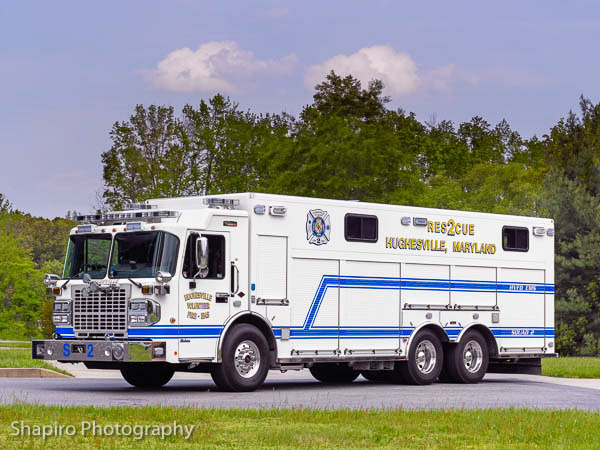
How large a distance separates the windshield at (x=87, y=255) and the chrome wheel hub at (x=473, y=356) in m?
7.88

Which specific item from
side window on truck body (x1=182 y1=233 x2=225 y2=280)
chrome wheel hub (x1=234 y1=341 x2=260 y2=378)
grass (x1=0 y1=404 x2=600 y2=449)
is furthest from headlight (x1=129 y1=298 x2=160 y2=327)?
grass (x1=0 y1=404 x2=600 y2=449)

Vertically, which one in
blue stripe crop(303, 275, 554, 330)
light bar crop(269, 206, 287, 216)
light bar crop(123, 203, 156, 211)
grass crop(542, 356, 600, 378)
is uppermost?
light bar crop(123, 203, 156, 211)

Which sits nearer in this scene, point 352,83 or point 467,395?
point 467,395

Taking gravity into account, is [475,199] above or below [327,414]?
above

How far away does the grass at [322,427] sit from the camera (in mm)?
11070

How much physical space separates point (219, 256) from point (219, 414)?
210 inches

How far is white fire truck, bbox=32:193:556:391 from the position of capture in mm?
17828

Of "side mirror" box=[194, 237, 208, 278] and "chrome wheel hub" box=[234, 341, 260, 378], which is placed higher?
"side mirror" box=[194, 237, 208, 278]

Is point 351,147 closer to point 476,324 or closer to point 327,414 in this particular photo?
point 476,324

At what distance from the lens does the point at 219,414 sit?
1340 cm

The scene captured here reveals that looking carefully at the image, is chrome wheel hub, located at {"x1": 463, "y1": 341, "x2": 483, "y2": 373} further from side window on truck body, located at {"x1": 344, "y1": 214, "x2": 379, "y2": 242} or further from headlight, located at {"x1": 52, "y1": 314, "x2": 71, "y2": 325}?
headlight, located at {"x1": 52, "y1": 314, "x2": 71, "y2": 325}

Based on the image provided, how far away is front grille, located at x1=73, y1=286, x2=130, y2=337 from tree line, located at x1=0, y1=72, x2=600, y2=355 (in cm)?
2860

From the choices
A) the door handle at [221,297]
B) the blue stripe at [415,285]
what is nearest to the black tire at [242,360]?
the door handle at [221,297]

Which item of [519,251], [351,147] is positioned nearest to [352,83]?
[351,147]
